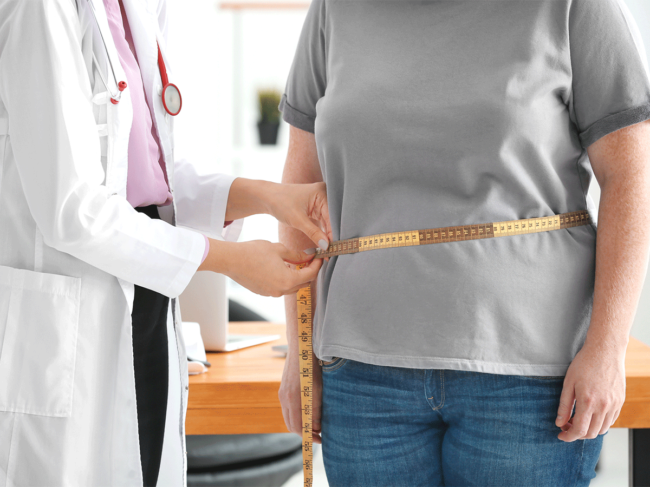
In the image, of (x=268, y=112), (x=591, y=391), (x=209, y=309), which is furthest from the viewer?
(x=268, y=112)

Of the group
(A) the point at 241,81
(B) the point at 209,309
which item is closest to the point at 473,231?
(B) the point at 209,309

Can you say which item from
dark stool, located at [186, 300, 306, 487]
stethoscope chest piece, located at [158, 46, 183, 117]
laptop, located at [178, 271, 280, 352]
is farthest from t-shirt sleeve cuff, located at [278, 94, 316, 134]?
dark stool, located at [186, 300, 306, 487]

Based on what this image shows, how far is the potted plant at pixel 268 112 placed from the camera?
14.5 ft

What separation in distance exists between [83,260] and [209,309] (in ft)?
3.36

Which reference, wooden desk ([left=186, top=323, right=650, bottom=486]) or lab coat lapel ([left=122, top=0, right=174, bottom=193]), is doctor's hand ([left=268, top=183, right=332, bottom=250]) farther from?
wooden desk ([left=186, top=323, right=650, bottom=486])

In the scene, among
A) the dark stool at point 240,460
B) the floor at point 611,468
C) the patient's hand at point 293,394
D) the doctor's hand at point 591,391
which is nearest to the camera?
the doctor's hand at point 591,391

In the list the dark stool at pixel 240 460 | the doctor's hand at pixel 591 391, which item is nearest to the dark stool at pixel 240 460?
the dark stool at pixel 240 460

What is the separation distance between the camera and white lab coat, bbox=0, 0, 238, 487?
0.92 meters

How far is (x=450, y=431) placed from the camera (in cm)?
98

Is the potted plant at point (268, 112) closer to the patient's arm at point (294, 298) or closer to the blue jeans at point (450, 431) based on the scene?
the patient's arm at point (294, 298)

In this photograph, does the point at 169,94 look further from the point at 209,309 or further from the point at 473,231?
the point at 209,309

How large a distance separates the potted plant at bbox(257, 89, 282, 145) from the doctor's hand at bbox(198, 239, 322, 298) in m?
3.42

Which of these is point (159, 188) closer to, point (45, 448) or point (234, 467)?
point (45, 448)

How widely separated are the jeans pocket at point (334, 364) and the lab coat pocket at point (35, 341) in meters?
0.46
